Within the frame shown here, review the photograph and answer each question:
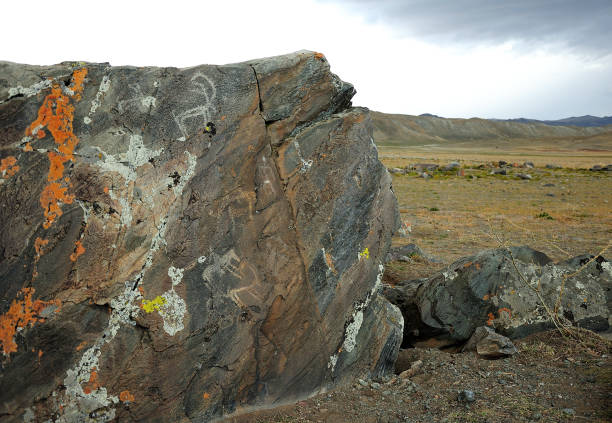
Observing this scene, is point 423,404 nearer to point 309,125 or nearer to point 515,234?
point 309,125

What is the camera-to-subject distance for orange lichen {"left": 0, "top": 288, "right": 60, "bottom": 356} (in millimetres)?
4629

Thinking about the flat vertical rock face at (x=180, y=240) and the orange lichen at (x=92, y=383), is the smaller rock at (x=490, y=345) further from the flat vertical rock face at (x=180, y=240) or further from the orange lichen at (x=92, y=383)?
the orange lichen at (x=92, y=383)

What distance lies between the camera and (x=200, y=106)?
5.84 metres

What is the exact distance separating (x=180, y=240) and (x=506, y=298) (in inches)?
246

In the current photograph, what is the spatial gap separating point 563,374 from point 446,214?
17.8 meters

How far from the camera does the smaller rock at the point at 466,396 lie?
18.5 ft

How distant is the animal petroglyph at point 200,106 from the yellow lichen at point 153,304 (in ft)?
6.90

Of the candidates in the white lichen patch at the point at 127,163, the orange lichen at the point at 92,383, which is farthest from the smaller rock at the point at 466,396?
the white lichen patch at the point at 127,163

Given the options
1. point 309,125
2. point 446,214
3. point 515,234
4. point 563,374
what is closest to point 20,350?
point 309,125

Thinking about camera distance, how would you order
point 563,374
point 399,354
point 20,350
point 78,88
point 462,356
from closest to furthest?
point 20,350 < point 78,88 < point 563,374 < point 462,356 < point 399,354

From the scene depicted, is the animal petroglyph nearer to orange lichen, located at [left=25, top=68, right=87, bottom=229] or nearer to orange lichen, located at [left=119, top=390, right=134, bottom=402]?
orange lichen, located at [left=25, top=68, right=87, bottom=229]

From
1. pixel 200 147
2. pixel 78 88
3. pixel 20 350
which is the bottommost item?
pixel 20 350

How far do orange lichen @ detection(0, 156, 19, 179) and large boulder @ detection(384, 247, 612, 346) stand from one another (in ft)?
23.6

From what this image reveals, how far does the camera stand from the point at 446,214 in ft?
77.1
